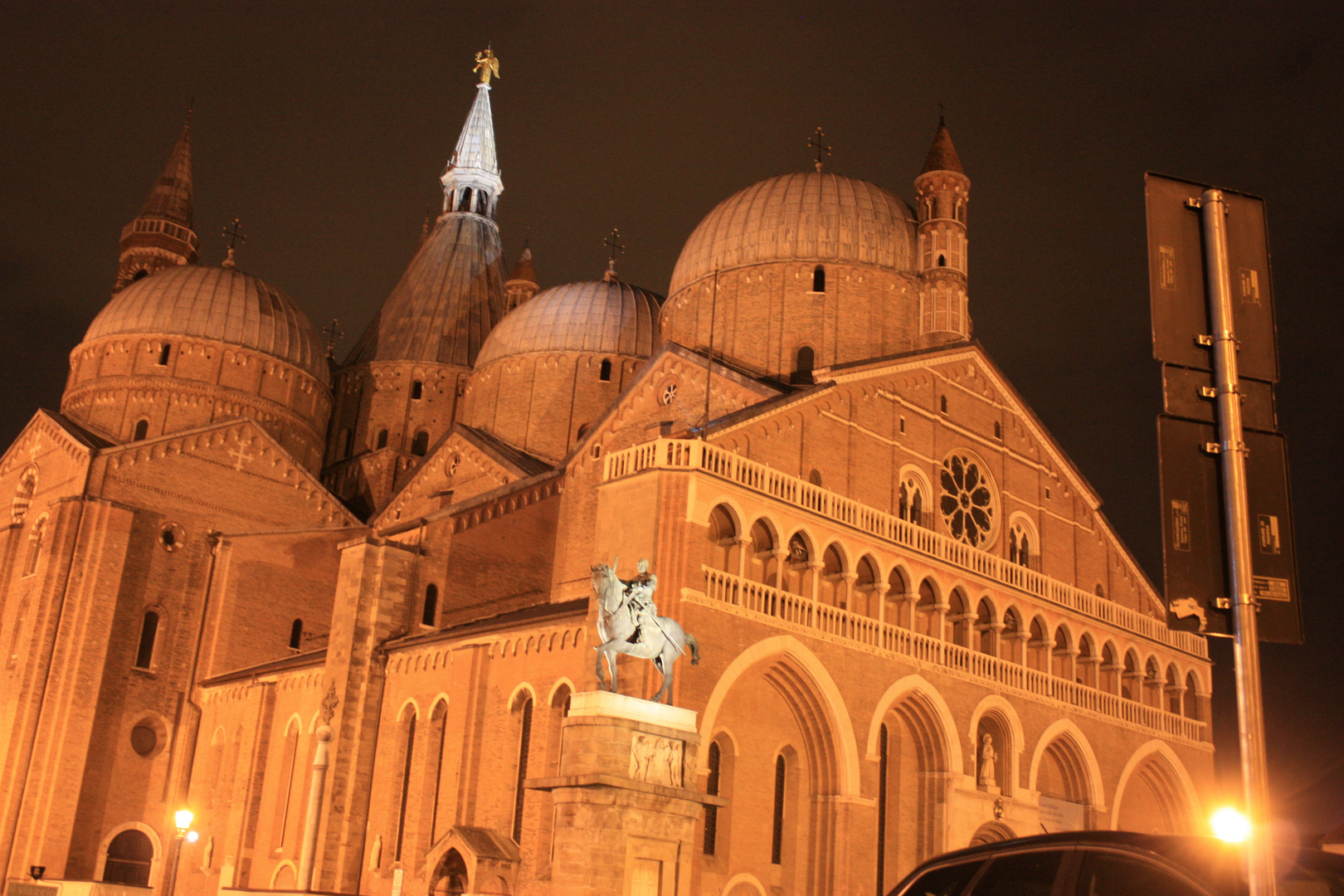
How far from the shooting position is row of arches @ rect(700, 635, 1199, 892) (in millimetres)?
23391

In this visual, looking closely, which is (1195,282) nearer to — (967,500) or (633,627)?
(633,627)

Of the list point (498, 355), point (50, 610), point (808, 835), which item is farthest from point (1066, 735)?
A: point (50, 610)

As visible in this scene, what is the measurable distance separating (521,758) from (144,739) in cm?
1443

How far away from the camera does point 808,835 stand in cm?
2412

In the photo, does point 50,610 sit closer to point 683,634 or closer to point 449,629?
point 449,629

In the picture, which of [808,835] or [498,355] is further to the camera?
[498,355]

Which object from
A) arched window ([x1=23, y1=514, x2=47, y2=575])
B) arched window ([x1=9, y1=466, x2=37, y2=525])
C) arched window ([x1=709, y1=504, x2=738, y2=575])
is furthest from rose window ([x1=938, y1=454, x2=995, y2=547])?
arched window ([x1=9, y1=466, x2=37, y2=525])

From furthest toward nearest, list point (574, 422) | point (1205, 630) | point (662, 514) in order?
point (574, 422) → point (662, 514) → point (1205, 630)

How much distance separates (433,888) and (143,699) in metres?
13.5

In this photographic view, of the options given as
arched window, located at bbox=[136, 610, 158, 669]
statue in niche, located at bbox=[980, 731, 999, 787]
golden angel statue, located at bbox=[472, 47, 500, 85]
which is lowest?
statue in niche, located at bbox=[980, 731, 999, 787]

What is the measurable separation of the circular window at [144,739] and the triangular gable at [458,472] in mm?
8147

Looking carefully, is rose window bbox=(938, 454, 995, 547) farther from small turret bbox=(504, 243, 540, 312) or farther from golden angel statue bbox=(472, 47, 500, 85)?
golden angel statue bbox=(472, 47, 500, 85)

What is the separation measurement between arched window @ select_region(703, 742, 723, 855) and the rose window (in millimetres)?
8324

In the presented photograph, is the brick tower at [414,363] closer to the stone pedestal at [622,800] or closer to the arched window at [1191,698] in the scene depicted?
the arched window at [1191,698]
